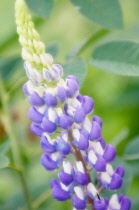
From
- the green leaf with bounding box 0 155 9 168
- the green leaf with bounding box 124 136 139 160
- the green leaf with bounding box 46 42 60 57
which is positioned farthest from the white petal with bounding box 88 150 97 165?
the green leaf with bounding box 46 42 60 57

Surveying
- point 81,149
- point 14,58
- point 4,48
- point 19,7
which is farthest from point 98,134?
point 4,48

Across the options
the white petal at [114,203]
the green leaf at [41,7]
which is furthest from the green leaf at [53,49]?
the white petal at [114,203]

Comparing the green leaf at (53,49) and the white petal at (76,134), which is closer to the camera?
the white petal at (76,134)

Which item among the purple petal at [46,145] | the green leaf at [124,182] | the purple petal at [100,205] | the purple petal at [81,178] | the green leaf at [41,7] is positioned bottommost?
the green leaf at [124,182]

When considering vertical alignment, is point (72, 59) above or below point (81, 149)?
above

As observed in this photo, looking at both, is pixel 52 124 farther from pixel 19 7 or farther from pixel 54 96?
pixel 19 7

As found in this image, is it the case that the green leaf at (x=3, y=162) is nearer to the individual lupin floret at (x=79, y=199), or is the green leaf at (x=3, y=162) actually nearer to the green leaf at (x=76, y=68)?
the individual lupin floret at (x=79, y=199)
